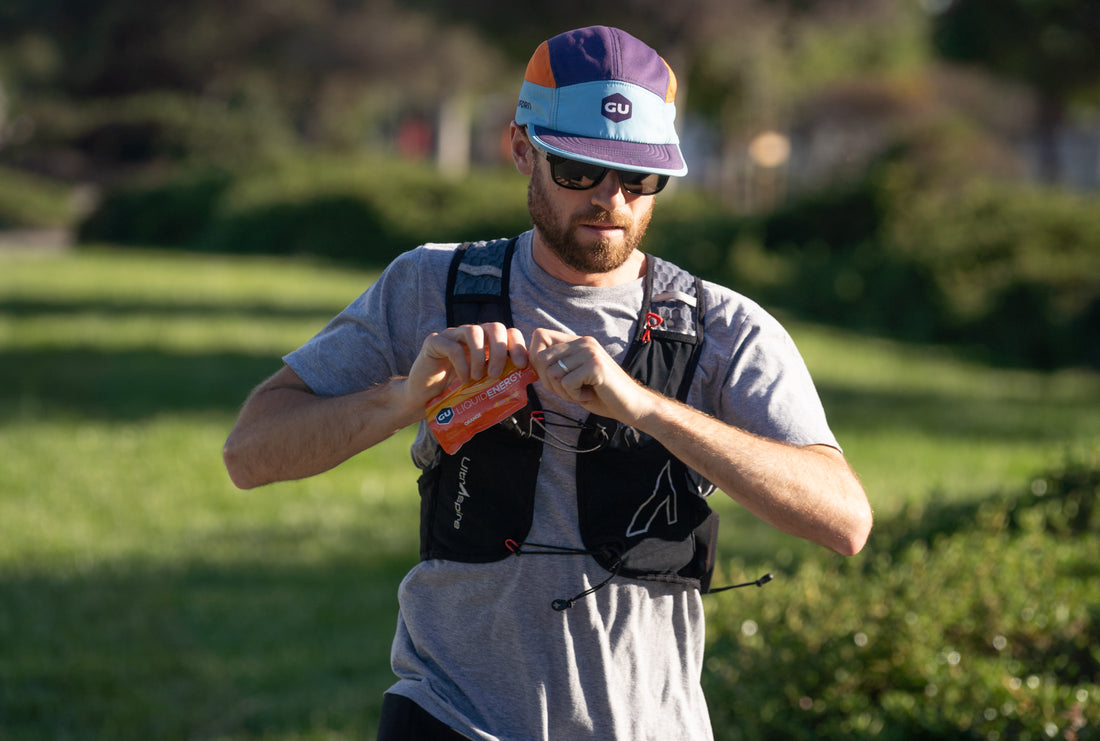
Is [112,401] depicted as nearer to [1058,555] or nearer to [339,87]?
[1058,555]

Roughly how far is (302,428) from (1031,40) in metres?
14.4

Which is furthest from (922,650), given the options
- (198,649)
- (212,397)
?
(212,397)

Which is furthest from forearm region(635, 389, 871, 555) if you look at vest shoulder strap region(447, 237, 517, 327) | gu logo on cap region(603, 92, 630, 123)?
gu logo on cap region(603, 92, 630, 123)

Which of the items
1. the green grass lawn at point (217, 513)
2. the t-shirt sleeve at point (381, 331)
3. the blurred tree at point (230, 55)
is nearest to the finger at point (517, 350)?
the t-shirt sleeve at point (381, 331)

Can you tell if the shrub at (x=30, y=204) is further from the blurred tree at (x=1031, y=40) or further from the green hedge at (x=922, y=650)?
the green hedge at (x=922, y=650)

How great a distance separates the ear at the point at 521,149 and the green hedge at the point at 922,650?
7.30 feet

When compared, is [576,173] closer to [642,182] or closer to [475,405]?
[642,182]

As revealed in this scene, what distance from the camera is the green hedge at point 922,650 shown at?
160 inches

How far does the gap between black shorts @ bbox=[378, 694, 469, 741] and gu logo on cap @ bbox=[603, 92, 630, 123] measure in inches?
51.6

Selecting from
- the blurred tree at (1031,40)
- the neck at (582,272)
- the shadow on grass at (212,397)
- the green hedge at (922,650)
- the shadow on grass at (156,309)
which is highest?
the blurred tree at (1031,40)

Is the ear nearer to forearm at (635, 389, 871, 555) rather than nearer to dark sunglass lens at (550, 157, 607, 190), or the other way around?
dark sunglass lens at (550, 157, 607, 190)

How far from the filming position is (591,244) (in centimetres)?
276

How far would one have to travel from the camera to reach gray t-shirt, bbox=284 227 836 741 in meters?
2.70

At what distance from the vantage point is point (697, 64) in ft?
126
